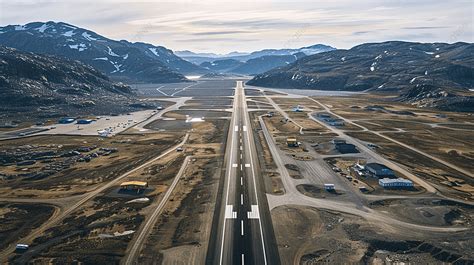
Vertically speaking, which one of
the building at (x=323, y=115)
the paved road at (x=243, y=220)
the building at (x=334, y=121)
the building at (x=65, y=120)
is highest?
the building at (x=65, y=120)

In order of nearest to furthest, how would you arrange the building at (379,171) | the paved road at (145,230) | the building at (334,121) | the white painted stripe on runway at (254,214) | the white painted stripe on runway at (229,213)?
the paved road at (145,230) → the white painted stripe on runway at (254,214) → the white painted stripe on runway at (229,213) → the building at (379,171) → the building at (334,121)

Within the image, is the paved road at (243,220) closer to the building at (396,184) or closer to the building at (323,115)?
the building at (396,184)

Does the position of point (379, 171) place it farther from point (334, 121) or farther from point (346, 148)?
point (334, 121)

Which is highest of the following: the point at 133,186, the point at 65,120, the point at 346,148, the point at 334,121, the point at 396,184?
the point at 65,120

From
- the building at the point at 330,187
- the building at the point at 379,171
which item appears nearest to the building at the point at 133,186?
the building at the point at 330,187

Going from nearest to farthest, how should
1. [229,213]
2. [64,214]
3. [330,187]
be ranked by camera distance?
[229,213] < [64,214] < [330,187]

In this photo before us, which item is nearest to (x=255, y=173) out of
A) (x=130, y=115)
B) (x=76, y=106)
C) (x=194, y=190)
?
(x=194, y=190)


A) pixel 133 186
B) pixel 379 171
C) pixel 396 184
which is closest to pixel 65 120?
pixel 133 186
